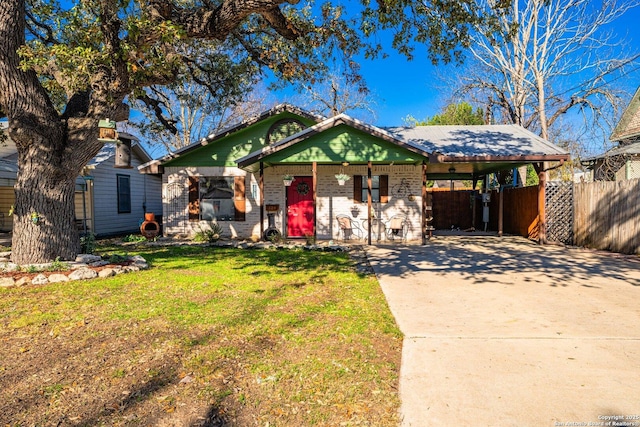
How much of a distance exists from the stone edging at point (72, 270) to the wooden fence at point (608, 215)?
11463mm

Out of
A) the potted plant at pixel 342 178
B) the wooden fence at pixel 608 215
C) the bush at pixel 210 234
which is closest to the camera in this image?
the wooden fence at pixel 608 215

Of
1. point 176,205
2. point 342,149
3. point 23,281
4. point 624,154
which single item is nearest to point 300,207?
point 342,149

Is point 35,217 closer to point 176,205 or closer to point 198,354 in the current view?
point 198,354

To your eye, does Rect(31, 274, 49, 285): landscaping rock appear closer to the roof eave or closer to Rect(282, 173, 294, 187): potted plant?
the roof eave

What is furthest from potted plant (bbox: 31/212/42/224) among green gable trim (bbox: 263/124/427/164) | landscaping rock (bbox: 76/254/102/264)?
green gable trim (bbox: 263/124/427/164)

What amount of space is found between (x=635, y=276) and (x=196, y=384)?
781 centimetres

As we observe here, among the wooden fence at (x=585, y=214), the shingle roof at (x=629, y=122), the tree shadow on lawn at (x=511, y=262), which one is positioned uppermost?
the shingle roof at (x=629, y=122)

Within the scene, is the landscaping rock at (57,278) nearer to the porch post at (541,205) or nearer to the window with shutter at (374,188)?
the window with shutter at (374,188)

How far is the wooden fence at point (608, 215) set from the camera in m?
8.97

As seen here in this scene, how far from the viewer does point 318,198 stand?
41.1 feet

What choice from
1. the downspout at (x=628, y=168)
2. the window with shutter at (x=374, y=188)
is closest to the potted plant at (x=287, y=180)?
the window with shutter at (x=374, y=188)

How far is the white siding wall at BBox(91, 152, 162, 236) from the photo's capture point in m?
14.8

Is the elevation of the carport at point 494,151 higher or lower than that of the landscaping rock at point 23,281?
higher

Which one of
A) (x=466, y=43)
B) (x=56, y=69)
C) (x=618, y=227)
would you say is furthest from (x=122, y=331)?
(x=618, y=227)
